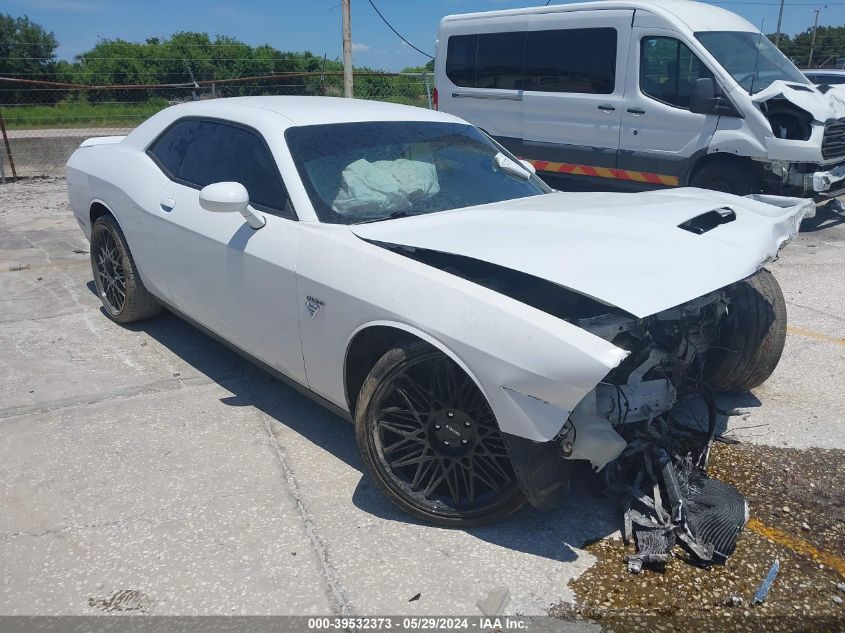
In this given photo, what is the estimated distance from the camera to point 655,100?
7.77m

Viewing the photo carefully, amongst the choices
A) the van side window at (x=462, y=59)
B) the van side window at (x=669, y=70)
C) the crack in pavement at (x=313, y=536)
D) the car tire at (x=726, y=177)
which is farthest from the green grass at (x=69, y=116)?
the crack in pavement at (x=313, y=536)

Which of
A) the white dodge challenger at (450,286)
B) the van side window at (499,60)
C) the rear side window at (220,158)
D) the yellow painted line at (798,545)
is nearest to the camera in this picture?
the white dodge challenger at (450,286)

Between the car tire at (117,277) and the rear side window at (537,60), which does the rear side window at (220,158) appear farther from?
the rear side window at (537,60)

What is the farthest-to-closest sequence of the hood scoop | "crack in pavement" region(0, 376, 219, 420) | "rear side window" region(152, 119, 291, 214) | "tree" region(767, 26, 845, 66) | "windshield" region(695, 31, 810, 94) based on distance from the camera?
"tree" region(767, 26, 845, 66), "windshield" region(695, 31, 810, 94), "crack in pavement" region(0, 376, 219, 420), "rear side window" region(152, 119, 291, 214), the hood scoop

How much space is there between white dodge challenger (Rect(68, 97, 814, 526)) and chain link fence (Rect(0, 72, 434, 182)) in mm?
8543

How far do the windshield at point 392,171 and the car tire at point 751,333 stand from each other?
1.24m

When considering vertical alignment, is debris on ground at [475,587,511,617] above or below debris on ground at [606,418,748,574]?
below

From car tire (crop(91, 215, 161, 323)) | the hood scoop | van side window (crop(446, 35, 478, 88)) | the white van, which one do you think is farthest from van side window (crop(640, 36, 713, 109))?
car tire (crop(91, 215, 161, 323))

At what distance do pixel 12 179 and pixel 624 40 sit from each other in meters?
9.83

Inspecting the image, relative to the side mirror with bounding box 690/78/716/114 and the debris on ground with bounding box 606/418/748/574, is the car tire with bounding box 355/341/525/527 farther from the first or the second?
the side mirror with bounding box 690/78/716/114

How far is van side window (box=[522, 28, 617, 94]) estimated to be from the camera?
8.09 m

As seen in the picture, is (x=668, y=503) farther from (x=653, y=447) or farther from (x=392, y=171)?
(x=392, y=171)

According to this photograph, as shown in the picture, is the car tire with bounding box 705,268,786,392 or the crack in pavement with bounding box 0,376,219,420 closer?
the car tire with bounding box 705,268,786,392

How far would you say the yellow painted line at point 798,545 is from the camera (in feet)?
8.87
